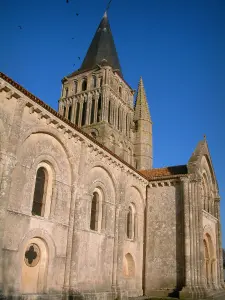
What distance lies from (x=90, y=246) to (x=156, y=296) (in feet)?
23.2

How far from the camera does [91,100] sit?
1907 inches

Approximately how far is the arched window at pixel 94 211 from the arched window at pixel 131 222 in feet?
13.6

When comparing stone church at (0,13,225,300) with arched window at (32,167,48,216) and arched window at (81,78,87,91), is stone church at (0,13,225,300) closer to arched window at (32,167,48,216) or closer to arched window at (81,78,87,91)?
arched window at (32,167,48,216)

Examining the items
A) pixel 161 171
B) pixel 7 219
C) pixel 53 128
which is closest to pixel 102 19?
pixel 161 171

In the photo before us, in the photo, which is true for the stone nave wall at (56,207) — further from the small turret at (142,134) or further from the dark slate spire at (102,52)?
the dark slate spire at (102,52)

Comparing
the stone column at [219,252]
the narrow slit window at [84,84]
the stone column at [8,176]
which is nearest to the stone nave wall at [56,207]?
the stone column at [8,176]

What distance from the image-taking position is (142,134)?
52875 mm

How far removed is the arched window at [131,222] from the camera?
20.1m

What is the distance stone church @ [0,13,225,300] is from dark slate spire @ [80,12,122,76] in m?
31.4

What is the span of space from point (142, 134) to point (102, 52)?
50.4 ft

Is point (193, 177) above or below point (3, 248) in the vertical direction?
above

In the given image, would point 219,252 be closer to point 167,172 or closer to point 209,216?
point 209,216

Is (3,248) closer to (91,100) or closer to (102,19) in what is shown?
(91,100)

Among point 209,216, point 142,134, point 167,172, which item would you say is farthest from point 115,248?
point 142,134
